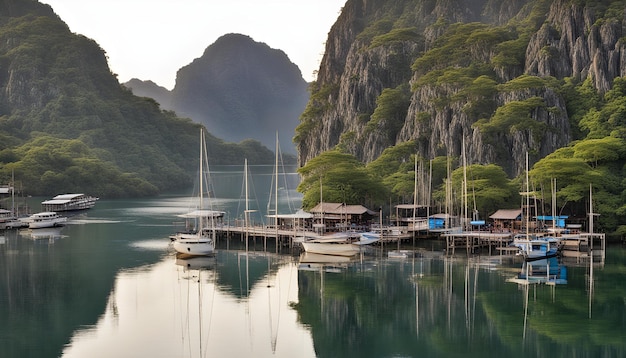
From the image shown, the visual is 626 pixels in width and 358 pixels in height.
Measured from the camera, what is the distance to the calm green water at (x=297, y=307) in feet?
146

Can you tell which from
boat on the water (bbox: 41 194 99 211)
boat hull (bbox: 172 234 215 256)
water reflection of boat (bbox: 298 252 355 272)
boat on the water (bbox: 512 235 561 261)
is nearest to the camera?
water reflection of boat (bbox: 298 252 355 272)

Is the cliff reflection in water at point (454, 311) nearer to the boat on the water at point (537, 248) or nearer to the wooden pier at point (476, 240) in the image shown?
the boat on the water at point (537, 248)

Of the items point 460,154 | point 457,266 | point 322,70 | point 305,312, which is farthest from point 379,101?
point 305,312

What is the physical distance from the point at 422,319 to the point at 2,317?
26626 mm

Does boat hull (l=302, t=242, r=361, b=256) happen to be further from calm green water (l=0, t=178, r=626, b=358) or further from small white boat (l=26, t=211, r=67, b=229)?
small white boat (l=26, t=211, r=67, b=229)

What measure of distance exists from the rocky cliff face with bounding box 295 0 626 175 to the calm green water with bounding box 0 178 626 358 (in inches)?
1390

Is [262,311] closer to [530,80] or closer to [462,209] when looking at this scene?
[462,209]

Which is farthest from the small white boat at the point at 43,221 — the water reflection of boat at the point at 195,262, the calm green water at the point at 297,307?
the water reflection of boat at the point at 195,262

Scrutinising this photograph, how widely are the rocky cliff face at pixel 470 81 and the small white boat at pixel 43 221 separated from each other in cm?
5170

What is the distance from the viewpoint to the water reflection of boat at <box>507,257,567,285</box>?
61281 millimetres

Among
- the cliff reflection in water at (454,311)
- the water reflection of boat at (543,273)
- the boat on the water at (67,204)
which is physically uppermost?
the boat on the water at (67,204)

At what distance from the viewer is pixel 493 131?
10919cm

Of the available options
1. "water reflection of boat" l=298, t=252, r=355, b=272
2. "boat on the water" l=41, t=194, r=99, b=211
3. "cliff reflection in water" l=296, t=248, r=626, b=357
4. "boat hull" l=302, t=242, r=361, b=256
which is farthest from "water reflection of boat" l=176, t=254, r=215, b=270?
"boat on the water" l=41, t=194, r=99, b=211

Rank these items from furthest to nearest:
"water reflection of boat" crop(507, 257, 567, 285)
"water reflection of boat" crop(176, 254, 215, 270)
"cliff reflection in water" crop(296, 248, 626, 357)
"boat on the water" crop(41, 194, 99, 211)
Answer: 1. "boat on the water" crop(41, 194, 99, 211)
2. "water reflection of boat" crop(176, 254, 215, 270)
3. "water reflection of boat" crop(507, 257, 567, 285)
4. "cliff reflection in water" crop(296, 248, 626, 357)
